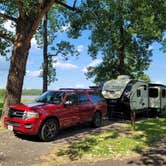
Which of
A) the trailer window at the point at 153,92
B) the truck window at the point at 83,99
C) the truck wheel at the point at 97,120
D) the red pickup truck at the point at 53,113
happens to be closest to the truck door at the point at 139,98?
the trailer window at the point at 153,92

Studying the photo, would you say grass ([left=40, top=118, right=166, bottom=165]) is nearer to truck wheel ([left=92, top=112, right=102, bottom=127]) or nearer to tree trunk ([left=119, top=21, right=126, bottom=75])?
truck wheel ([left=92, top=112, right=102, bottom=127])

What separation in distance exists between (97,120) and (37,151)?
589 cm

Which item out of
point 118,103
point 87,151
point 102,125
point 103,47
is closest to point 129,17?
point 103,47

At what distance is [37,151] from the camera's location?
1115 cm

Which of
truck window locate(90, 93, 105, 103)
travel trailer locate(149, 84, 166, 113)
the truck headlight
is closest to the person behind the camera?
the truck headlight

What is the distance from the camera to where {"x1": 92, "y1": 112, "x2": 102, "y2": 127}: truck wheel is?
643 inches

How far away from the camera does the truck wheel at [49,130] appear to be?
505 inches

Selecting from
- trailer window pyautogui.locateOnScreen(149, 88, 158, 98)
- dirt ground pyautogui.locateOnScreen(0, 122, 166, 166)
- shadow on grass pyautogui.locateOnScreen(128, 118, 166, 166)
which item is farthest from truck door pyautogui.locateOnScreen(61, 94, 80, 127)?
trailer window pyautogui.locateOnScreen(149, 88, 158, 98)

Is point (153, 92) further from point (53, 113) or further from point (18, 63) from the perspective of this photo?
point (53, 113)

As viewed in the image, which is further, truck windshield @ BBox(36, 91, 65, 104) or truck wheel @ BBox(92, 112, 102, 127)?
truck wheel @ BBox(92, 112, 102, 127)

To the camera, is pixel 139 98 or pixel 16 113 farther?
pixel 139 98

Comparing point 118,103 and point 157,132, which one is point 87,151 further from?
point 118,103

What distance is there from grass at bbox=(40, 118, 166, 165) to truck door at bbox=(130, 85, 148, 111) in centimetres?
651

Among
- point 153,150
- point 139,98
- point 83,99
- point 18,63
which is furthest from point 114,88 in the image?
point 153,150
